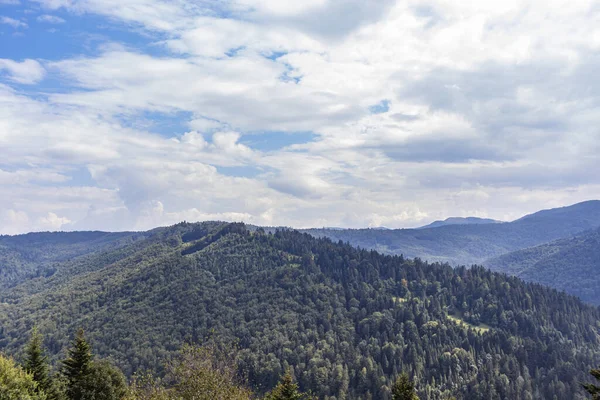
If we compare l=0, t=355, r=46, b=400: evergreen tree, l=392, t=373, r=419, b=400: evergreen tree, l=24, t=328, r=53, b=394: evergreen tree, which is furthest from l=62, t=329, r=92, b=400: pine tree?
l=392, t=373, r=419, b=400: evergreen tree

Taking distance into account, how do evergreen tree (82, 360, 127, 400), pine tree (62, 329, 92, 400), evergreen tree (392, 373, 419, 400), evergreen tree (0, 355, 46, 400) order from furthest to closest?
evergreen tree (82, 360, 127, 400)
pine tree (62, 329, 92, 400)
evergreen tree (392, 373, 419, 400)
evergreen tree (0, 355, 46, 400)

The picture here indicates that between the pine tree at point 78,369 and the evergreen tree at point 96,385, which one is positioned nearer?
the pine tree at point 78,369

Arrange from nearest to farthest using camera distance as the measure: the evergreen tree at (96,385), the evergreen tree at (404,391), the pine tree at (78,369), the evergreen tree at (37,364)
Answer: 1. the evergreen tree at (404,391)
2. the pine tree at (78,369)
3. the evergreen tree at (96,385)
4. the evergreen tree at (37,364)

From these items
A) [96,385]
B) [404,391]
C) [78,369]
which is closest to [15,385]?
[78,369]

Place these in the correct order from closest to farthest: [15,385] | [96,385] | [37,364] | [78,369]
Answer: [15,385] → [78,369] → [37,364] → [96,385]

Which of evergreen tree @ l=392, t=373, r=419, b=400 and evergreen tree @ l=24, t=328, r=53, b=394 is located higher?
evergreen tree @ l=24, t=328, r=53, b=394

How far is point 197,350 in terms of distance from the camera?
236ft

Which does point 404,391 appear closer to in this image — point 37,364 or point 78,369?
point 78,369

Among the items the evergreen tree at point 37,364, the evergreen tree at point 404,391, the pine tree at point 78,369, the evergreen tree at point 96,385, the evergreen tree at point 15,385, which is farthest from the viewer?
the evergreen tree at point 37,364

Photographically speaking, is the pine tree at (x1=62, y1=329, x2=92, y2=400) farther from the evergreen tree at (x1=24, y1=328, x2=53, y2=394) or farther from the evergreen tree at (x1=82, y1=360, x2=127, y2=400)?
the evergreen tree at (x1=24, y1=328, x2=53, y2=394)

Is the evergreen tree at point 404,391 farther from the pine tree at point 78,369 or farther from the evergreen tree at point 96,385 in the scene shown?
the evergreen tree at point 96,385

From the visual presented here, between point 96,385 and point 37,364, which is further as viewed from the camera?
point 96,385

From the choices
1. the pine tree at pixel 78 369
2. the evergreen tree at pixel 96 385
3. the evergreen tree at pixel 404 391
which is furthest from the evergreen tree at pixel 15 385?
the evergreen tree at pixel 404 391

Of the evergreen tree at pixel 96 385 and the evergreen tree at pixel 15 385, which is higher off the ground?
the evergreen tree at pixel 15 385
